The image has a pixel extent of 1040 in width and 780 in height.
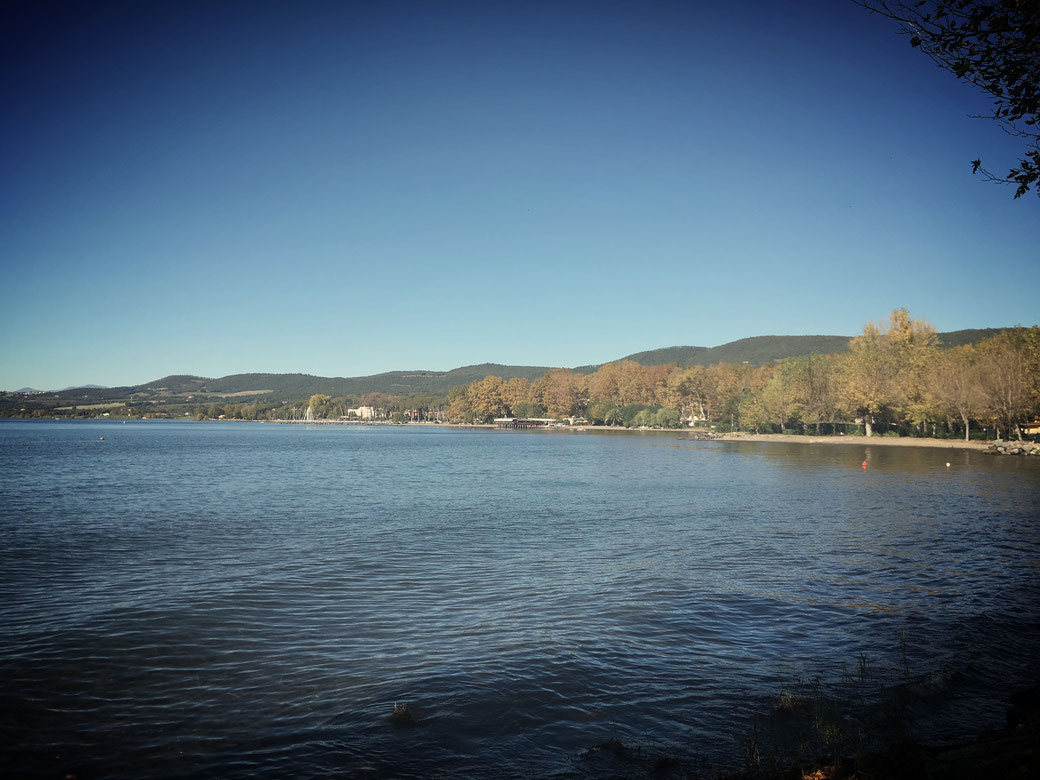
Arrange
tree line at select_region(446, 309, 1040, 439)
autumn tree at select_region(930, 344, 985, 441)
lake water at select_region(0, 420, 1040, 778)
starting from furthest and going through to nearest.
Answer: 1. autumn tree at select_region(930, 344, 985, 441)
2. tree line at select_region(446, 309, 1040, 439)
3. lake water at select_region(0, 420, 1040, 778)

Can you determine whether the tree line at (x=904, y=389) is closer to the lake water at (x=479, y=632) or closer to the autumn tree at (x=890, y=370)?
the autumn tree at (x=890, y=370)

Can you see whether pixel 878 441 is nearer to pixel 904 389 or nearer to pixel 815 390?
pixel 904 389

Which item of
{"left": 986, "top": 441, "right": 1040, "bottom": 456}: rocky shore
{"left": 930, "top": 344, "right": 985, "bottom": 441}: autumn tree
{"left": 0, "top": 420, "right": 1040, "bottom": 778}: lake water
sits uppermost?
{"left": 930, "top": 344, "right": 985, "bottom": 441}: autumn tree

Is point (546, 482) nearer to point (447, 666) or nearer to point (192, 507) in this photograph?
point (192, 507)

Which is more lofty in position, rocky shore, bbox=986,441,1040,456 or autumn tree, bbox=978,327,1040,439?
autumn tree, bbox=978,327,1040,439

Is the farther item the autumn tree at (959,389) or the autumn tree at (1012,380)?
the autumn tree at (959,389)

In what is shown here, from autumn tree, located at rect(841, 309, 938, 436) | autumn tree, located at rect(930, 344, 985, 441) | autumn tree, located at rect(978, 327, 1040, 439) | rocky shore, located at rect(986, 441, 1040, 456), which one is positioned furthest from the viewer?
autumn tree, located at rect(841, 309, 938, 436)

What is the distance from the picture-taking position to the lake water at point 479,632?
8.74m

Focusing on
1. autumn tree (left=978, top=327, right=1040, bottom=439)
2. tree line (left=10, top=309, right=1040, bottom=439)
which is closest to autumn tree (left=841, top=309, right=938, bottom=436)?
tree line (left=10, top=309, right=1040, bottom=439)

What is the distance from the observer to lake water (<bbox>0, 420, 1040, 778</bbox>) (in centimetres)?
874

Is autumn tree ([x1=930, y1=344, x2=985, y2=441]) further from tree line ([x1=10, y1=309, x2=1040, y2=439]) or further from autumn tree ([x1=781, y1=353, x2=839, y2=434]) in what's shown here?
autumn tree ([x1=781, y1=353, x2=839, y2=434])

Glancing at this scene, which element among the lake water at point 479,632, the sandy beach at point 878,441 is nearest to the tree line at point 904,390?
the sandy beach at point 878,441

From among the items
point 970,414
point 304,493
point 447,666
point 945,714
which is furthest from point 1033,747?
point 970,414

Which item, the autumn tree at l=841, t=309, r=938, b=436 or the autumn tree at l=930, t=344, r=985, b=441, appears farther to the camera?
the autumn tree at l=841, t=309, r=938, b=436
